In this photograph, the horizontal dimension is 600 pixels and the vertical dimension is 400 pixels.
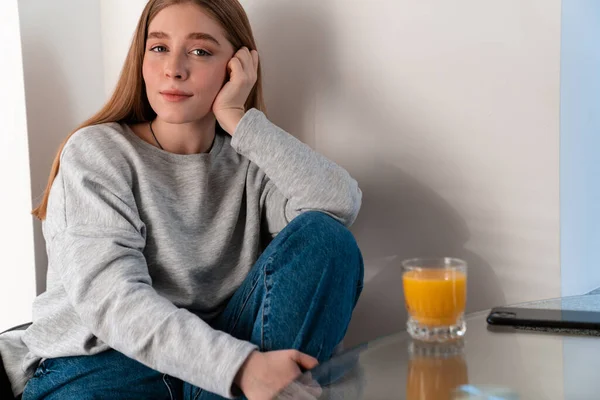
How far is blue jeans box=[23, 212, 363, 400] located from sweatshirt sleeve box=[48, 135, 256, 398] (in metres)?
0.10

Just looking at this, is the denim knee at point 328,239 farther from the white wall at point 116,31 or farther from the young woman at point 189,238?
the white wall at point 116,31

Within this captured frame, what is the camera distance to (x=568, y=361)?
2.71 ft

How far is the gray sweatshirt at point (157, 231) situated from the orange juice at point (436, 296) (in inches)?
10.6

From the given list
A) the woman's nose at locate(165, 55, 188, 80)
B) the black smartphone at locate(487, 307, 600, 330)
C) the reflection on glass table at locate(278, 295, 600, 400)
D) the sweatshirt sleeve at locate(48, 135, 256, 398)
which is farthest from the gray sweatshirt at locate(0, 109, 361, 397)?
the black smartphone at locate(487, 307, 600, 330)

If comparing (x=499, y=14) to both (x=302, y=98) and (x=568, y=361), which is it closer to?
(x=302, y=98)

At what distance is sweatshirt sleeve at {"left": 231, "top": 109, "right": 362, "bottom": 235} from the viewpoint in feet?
4.21

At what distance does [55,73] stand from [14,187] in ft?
0.92

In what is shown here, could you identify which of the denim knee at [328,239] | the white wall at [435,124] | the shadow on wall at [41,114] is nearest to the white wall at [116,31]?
the shadow on wall at [41,114]

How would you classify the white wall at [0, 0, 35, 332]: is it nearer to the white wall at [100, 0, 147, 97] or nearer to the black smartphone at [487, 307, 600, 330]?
the white wall at [100, 0, 147, 97]

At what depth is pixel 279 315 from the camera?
110 centimetres

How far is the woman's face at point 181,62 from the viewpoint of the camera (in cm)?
133

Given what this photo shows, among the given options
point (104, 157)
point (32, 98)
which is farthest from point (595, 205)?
point (32, 98)

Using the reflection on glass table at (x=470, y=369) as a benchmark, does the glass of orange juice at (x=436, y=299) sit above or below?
above

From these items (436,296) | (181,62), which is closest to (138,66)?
(181,62)
